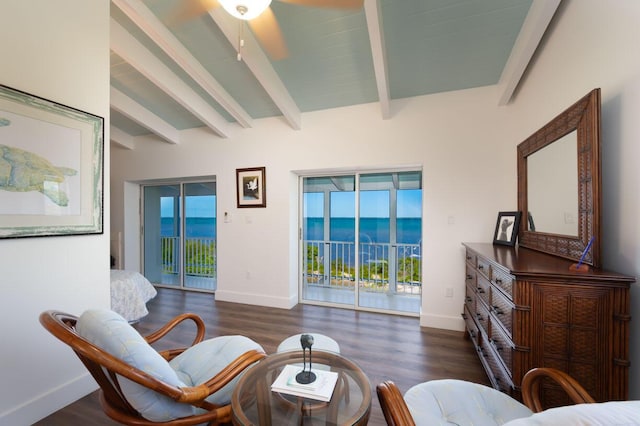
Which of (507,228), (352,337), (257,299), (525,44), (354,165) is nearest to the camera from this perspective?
(525,44)

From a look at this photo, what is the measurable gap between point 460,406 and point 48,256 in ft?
8.27

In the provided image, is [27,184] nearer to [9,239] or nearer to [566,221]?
[9,239]

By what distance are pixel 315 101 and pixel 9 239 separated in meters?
2.96

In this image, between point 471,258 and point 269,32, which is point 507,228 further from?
point 269,32

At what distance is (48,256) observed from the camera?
168 centimetres

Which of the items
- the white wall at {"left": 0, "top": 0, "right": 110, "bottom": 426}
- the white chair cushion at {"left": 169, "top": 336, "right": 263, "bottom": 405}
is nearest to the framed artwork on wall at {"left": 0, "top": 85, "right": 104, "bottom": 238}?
the white wall at {"left": 0, "top": 0, "right": 110, "bottom": 426}

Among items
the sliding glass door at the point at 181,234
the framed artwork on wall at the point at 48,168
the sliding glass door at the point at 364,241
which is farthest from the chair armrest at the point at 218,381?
the sliding glass door at the point at 181,234

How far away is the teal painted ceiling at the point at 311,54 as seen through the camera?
2076 mm

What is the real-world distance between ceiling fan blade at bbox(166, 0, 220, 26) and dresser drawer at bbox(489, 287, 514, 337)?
2566mm

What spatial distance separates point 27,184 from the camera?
1.58m

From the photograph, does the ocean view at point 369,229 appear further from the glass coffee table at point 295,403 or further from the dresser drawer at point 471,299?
the glass coffee table at point 295,403

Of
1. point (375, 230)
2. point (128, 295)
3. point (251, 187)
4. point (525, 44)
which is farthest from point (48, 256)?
point (525, 44)

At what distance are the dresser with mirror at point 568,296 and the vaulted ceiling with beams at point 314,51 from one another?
103 cm

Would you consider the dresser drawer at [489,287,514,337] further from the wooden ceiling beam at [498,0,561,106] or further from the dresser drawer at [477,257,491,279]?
the wooden ceiling beam at [498,0,561,106]
